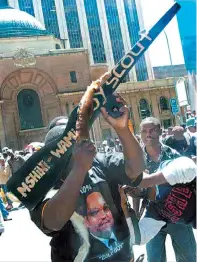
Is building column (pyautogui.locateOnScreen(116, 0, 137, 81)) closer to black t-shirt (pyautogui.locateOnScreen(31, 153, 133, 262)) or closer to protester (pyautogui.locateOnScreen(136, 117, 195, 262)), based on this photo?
protester (pyautogui.locateOnScreen(136, 117, 195, 262))

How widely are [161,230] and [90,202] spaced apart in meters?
1.48

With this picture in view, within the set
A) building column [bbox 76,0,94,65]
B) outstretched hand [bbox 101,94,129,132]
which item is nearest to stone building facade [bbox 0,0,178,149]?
building column [bbox 76,0,94,65]

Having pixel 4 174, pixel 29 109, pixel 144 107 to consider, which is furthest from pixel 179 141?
pixel 144 107

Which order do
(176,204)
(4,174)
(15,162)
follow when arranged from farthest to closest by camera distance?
(15,162), (4,174), (176,204)

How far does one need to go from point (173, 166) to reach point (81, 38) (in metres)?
54.8

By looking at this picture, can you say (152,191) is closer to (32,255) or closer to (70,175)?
(70,175)

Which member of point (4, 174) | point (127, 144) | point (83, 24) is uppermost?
point (83, 24)

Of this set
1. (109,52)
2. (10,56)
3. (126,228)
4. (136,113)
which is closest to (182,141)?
(126,228)

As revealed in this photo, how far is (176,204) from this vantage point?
2766 mm

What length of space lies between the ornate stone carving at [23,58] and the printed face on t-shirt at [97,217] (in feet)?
112

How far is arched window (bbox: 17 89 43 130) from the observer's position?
3553 centimetres

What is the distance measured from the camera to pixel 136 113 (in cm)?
3934

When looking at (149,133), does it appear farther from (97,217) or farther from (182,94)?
(182,94)

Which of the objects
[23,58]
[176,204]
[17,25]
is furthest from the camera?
[17,25]
